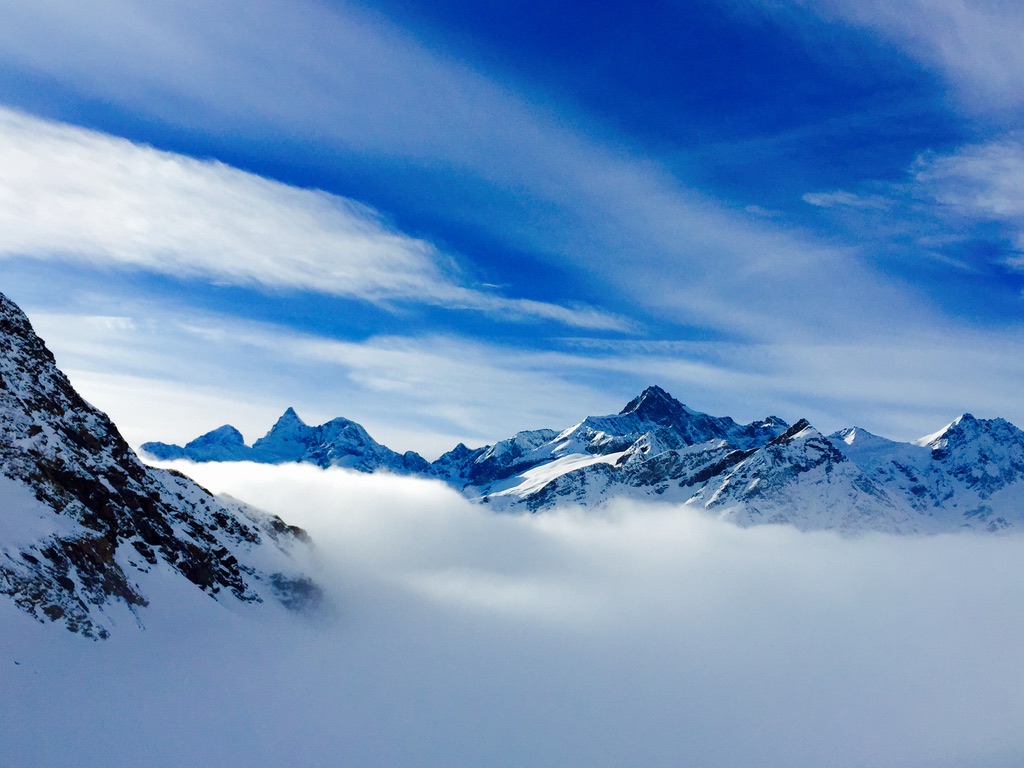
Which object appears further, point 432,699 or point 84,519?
point 432,699

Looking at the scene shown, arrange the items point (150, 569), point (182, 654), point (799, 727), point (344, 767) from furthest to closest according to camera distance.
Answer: point (799, 727) < point (150, 569) < point (182, 654) < point (344, 767)

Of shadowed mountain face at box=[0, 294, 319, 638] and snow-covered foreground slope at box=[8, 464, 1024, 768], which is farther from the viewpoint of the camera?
shadowed mountain face at box=[0, 294, 319, 638]

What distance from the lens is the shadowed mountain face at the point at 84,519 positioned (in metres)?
64.6

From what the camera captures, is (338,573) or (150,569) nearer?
(150,569)

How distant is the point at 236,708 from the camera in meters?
68.1

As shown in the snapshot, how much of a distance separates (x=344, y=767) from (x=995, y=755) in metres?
130

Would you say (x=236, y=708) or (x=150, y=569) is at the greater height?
(x=150, y=569)

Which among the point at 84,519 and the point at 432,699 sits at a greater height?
the point at 84,519

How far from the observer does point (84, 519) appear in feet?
254

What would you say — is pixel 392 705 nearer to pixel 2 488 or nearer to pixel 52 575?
pixel 52 575

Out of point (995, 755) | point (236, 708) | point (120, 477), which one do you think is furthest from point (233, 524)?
point (995, 755)

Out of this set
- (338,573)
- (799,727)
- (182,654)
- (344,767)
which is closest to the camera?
(344,767)

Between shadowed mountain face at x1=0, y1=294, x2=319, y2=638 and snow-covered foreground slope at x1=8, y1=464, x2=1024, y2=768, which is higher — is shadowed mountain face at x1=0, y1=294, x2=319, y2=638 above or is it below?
above

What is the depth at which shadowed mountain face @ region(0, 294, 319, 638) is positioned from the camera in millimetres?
64625
